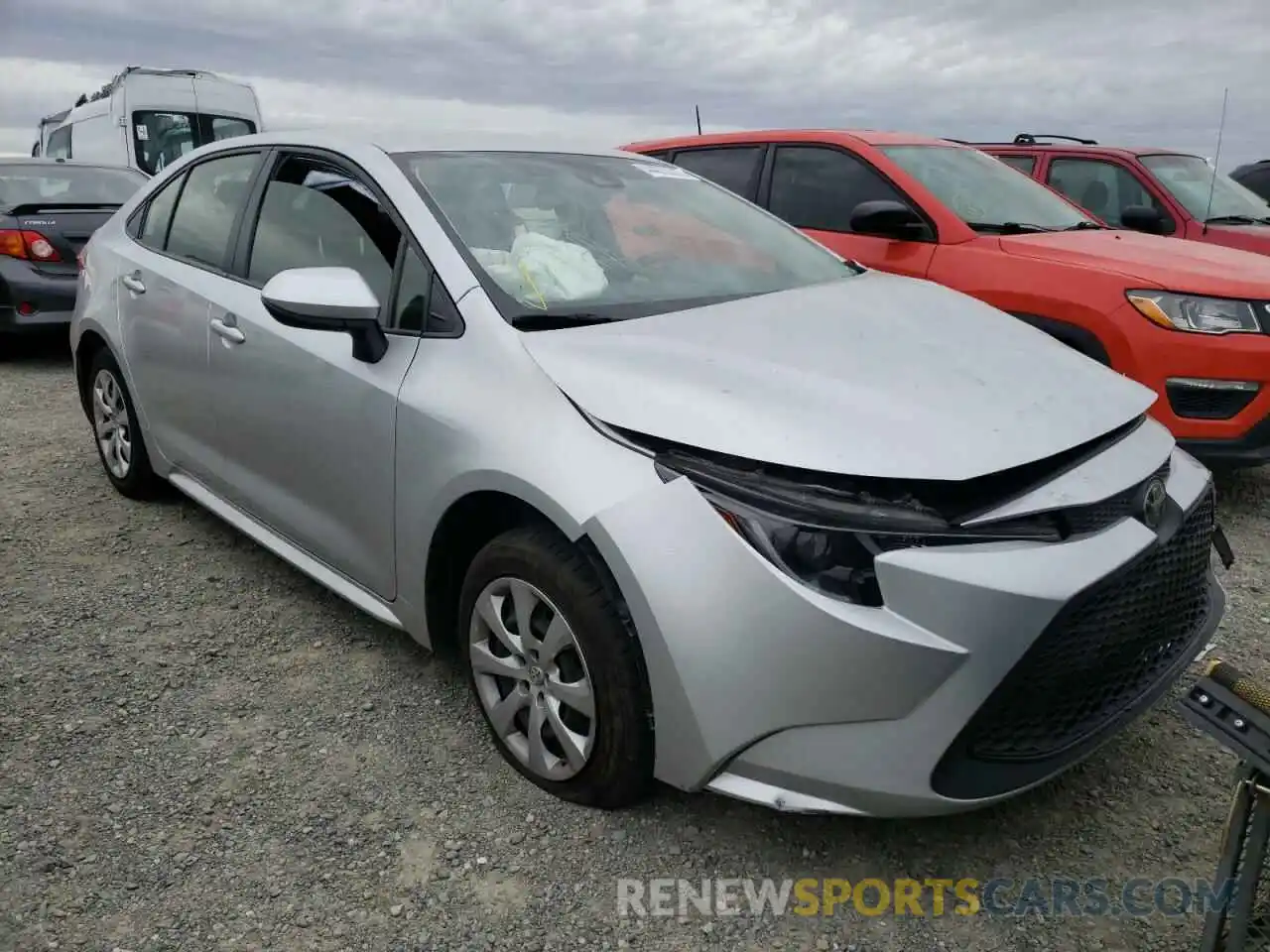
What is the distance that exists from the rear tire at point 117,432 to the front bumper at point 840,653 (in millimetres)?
2851

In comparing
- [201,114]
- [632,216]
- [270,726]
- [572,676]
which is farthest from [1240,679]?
[201,114]

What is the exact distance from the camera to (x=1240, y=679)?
168 centimetres

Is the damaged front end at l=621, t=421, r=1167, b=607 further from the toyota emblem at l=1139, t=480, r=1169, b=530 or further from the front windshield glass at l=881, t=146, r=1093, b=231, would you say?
the front windshield glass at l=881, t=146, r=1093, b=231

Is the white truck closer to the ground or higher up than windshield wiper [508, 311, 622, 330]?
higher up

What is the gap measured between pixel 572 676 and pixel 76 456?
3932 mm

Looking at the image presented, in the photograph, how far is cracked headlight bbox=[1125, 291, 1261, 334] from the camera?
13.3 feet

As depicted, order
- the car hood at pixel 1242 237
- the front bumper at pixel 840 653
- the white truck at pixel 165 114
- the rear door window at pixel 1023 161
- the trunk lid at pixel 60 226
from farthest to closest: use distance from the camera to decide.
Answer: the white truck at pixel 165 114, the rear door window at pixel 1023 161, the trunk lid at pixel 60 226, the car hood at pixel 1242 237, the front bumper at pixel 840 653

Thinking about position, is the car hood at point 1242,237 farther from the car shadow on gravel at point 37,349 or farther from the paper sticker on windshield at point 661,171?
the car shadow on gravel at point 37,349

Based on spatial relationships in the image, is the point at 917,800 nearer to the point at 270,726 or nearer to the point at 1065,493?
the point at 1065,493

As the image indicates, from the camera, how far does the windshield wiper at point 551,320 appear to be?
2415 millimetres

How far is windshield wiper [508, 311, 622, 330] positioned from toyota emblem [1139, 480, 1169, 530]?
1.26 m

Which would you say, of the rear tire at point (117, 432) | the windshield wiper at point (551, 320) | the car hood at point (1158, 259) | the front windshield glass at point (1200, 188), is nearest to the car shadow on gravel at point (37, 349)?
the rear tire at point (117, 432)

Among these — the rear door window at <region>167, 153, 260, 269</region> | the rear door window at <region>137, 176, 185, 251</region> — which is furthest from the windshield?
the rear door window at <region>167, 153, 260, 269</region>

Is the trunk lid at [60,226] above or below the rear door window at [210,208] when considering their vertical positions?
below
